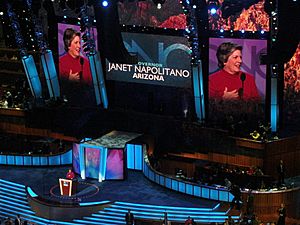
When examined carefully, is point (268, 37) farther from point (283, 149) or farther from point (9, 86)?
point (9, 86)

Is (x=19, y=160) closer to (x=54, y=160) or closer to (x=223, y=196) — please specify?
(x=54, y=160)

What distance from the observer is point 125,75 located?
35.7 meters

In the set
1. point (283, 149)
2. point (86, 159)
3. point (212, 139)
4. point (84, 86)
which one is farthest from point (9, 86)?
point (283, 149)

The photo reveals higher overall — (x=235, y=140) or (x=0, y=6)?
(x=0, y=6)

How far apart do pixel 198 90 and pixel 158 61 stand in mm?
2651

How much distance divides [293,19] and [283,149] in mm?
7078

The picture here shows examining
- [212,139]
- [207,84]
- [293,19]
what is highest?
[293,19]

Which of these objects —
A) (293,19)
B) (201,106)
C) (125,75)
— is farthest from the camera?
(125,75)

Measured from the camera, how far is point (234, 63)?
108ft

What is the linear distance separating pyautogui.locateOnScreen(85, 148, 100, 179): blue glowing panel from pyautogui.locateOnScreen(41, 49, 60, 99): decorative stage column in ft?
22.1

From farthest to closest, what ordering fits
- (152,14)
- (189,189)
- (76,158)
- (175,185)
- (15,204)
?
1. (152,14)
2. (76,158)
3. (15,204)
4. (175,185)
5. (189,189)

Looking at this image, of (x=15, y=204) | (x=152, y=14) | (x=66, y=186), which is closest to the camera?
(x=66, y=186)

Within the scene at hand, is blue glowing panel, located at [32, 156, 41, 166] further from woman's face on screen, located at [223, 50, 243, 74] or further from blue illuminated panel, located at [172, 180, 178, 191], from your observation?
woman's face on screen, located at [223, 50, 243, 74]

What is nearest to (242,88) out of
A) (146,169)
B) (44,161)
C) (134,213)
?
(146,169)
